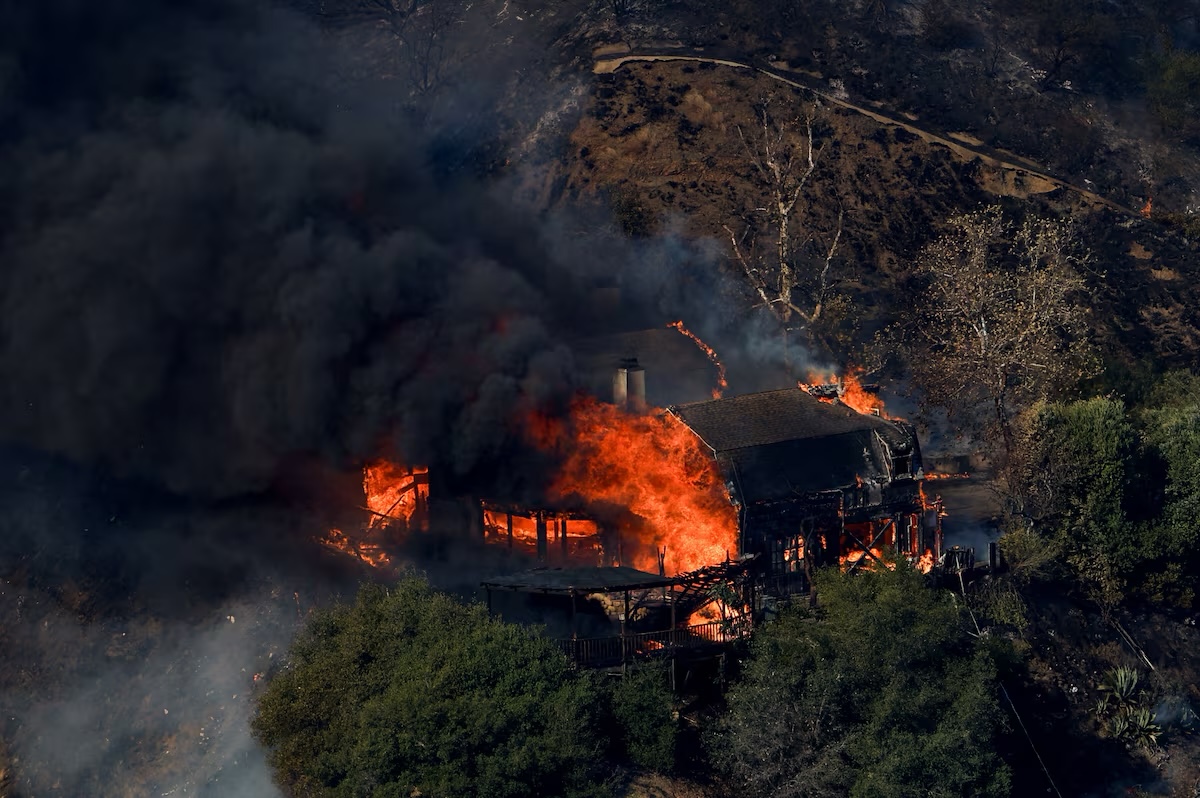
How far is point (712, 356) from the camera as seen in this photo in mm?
64625

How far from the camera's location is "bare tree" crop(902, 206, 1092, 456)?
192 ft

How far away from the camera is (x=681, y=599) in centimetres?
4212

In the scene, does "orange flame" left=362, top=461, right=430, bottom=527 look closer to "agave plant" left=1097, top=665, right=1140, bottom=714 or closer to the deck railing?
the deck railing

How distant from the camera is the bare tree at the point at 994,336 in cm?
5847

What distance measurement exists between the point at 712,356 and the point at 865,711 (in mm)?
28168

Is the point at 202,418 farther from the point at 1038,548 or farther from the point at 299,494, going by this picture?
the point at 1038,548

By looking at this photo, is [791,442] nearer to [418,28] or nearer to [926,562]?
[926,562]

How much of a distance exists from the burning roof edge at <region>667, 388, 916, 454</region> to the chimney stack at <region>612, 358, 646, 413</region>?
6.86 ft

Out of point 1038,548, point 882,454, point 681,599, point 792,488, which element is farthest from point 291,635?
point 1038,548

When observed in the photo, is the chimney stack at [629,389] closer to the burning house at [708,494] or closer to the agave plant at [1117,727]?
the burning house at [708,494]

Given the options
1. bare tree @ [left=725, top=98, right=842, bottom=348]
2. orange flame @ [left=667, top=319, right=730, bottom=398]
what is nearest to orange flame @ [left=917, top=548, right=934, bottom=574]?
orange flame @ [left=667, top=319, right=730, bottom=398]

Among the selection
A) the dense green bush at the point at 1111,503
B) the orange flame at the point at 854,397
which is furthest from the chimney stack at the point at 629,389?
the dense green bush at the point at 1111,503

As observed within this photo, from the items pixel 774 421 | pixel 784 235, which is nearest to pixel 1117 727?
pixel 774 421

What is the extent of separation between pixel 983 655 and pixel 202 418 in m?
26.2
